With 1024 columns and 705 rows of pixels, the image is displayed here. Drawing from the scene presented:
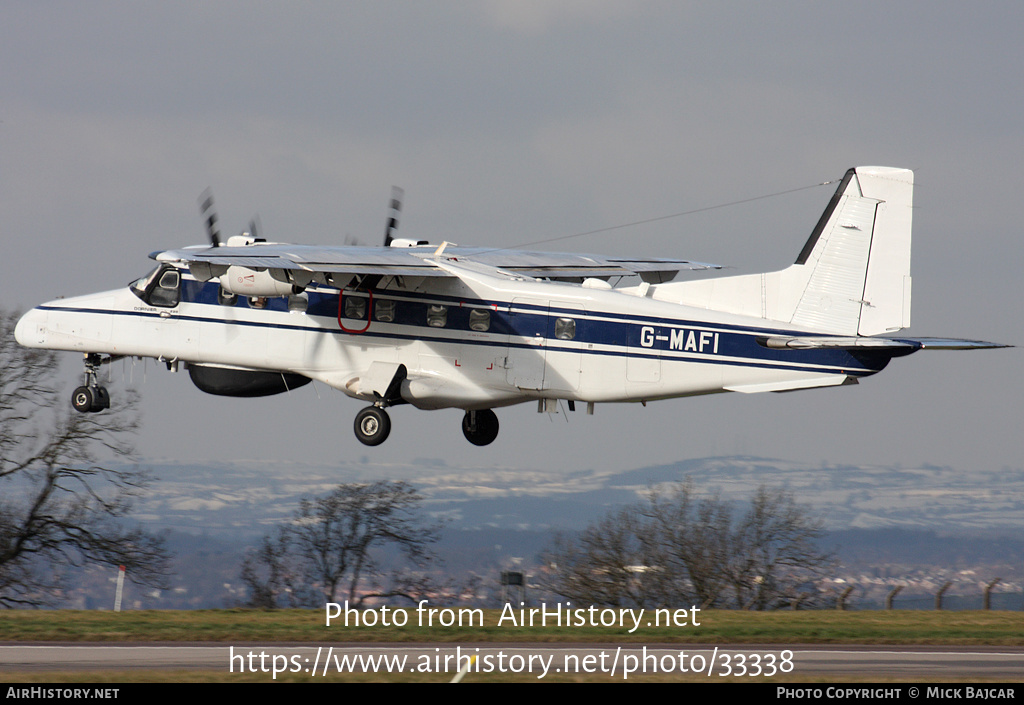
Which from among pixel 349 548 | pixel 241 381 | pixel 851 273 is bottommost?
pixel 349 548

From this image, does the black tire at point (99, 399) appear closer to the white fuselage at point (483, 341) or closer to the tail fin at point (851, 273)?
the white fuselage at point (483, 341)

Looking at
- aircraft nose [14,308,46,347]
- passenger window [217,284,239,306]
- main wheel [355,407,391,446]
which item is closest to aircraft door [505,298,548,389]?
main wheel [355,407,391,446]

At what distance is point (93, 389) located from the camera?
24000 millimetres

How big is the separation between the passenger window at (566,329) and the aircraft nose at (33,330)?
11449mm

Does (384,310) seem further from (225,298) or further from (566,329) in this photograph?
(566,329)

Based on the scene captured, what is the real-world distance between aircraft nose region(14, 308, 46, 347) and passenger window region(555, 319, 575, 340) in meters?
11.4

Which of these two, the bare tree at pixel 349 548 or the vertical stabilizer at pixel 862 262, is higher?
the vertical stabilizer at pixel 862 262

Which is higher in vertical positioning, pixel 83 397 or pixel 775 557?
pixel 83 397

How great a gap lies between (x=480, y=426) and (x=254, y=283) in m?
5.96

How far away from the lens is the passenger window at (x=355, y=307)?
2166 centimetres

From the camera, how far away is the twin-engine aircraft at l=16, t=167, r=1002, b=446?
19641mm

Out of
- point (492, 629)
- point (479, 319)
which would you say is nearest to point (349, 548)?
point (492, 629)

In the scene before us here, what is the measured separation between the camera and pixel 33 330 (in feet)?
78.8

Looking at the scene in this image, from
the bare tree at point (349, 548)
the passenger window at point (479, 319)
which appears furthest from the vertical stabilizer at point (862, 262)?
the bare tree at point (349, 548)
